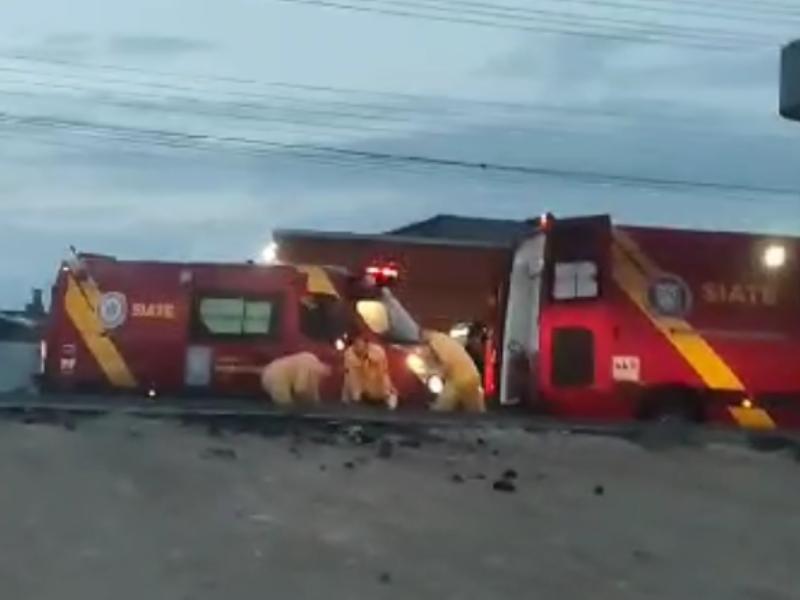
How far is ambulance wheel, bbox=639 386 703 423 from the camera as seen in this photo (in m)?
21.5

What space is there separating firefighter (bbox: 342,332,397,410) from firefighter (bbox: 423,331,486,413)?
1.88ft

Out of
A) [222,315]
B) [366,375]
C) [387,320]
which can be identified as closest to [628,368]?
[366,375]

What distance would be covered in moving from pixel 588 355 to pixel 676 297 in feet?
3.78

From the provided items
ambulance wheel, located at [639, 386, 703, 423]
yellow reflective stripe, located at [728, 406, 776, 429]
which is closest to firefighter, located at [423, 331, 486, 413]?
ambulance wheel, located at [639, 386, 703, 423]

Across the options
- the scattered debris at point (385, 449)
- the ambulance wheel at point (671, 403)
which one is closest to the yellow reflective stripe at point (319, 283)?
the ambulance wheel at point (671, 403)

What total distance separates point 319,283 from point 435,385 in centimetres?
229

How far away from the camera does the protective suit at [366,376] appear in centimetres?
2184

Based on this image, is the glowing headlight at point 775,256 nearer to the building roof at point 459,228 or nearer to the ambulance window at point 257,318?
the ambulance window at point 257,318

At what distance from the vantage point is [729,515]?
400 inches

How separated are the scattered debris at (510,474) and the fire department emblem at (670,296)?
10.9 m

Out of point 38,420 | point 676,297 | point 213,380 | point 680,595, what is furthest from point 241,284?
point 680,595

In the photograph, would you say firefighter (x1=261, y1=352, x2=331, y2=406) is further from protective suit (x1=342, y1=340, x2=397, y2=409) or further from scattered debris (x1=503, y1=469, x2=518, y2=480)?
scattered debris (x1=503, y1=469, x2=518, y2=480)

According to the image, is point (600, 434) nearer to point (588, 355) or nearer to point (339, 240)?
point (588, 355)

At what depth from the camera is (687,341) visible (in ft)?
71.1
